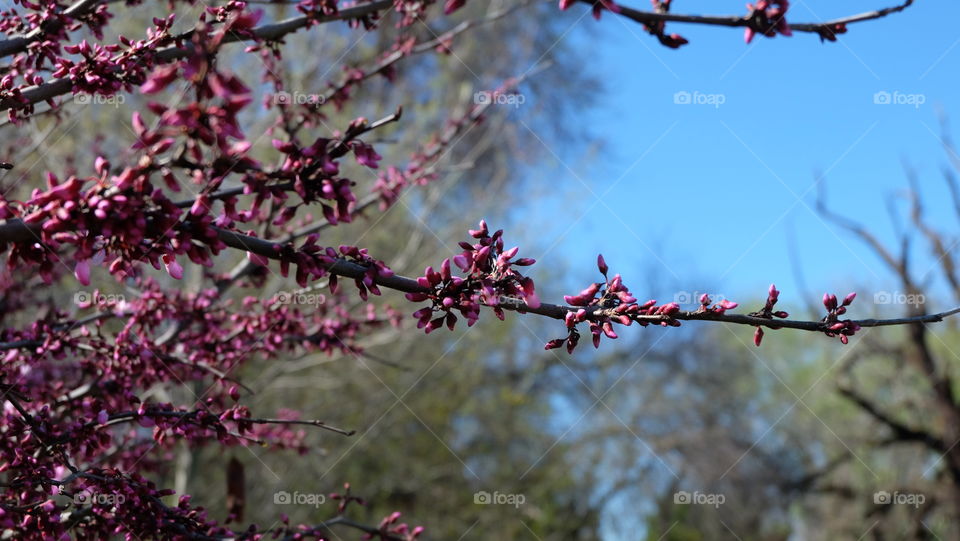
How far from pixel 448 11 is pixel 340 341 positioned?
144 centimetres

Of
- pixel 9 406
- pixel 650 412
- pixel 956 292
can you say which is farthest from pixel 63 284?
pixel 650 412

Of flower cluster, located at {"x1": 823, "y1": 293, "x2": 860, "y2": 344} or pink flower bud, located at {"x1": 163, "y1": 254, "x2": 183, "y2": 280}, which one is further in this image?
flower cluster, located at {"x1": 823, "y1": 293, "x2": 860, "y2": 344}

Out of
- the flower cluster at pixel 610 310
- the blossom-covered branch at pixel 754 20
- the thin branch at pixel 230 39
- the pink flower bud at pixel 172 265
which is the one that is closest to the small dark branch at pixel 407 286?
the flower cluster at pixel 610 310

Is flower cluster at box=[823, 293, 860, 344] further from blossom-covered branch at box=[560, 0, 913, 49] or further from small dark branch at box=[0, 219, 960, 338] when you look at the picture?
blossom-covered branch at box=[560, 0, 913, 49]

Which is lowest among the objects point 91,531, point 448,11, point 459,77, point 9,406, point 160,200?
point 91,531

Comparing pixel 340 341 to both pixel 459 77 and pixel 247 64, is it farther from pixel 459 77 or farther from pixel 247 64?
pixel 459 77

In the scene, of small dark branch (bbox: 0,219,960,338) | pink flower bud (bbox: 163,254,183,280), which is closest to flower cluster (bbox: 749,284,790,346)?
small dark branch (bbox: 0,219,960,338)

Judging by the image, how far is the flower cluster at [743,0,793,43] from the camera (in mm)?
2078

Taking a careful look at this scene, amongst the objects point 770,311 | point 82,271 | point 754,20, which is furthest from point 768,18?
point 82,271

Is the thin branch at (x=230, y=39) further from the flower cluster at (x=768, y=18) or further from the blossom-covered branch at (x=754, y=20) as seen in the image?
the flower cluster at (x=768, y=18)

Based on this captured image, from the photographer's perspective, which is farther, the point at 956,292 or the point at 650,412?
the point at 650,412

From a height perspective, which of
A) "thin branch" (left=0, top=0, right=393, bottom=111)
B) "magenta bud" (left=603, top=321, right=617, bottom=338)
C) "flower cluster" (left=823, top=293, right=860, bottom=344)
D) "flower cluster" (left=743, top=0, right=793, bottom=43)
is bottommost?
"magenta bud" (left=603, top=321, right=617, bottom=338)

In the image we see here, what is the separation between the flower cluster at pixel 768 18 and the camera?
2.08 meters

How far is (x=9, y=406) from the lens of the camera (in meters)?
2.56
